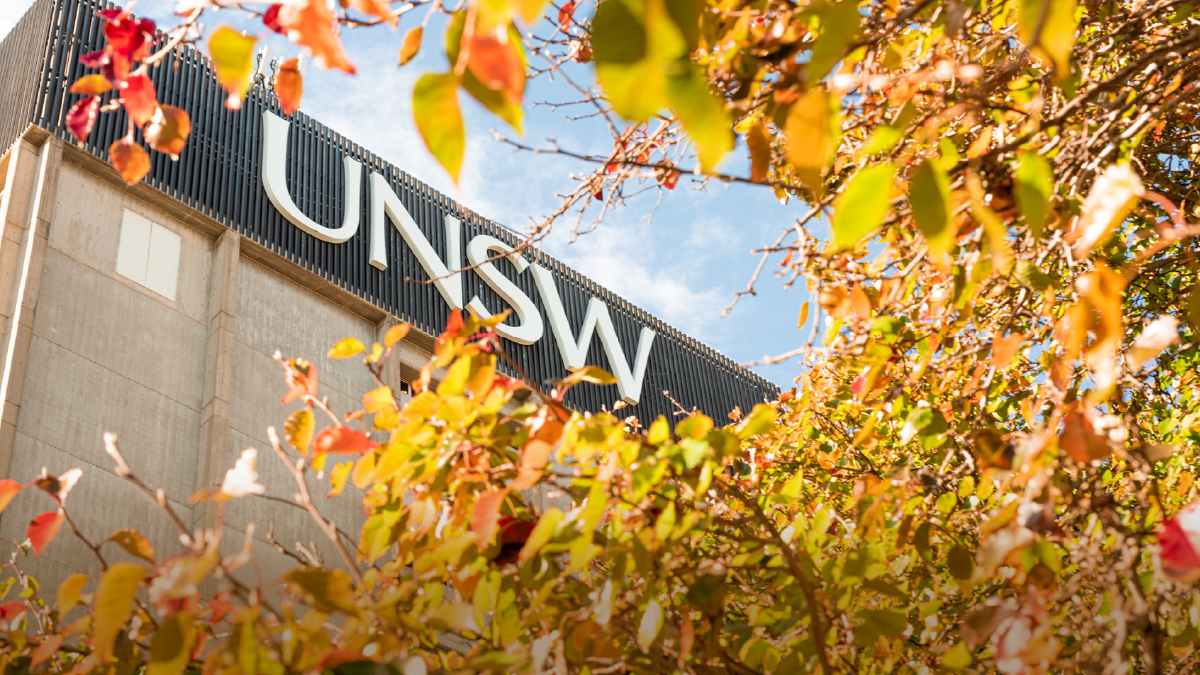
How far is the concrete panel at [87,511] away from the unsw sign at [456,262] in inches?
156

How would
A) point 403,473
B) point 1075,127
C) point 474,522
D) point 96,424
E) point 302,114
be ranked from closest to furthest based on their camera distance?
1. point 474,522
2. point 403,473
3. point 1075,127
4. point 96,424
5. point 302,114

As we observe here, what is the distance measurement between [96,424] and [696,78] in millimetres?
8700

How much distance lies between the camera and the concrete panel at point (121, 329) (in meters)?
8.73

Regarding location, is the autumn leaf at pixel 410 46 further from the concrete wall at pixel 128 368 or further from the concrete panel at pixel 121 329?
the concrete panel at pixel 121 329

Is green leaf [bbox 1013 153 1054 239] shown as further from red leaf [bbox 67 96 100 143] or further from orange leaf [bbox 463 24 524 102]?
red leaf [bbox 67 96 100 143]

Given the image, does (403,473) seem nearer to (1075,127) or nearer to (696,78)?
(696,78)

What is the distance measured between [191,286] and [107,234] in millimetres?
912

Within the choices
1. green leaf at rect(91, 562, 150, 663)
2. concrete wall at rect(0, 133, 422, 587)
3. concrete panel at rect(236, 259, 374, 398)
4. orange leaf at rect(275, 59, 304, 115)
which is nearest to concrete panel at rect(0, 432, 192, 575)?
concrete wall at rect(0, 133, 422, 587)

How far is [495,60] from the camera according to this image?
1.02 meters

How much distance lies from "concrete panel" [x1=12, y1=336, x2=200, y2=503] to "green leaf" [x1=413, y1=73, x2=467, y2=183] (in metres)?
7.97

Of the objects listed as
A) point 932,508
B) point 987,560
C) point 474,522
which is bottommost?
point 987,560

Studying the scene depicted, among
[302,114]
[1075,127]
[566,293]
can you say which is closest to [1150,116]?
[1075,127]

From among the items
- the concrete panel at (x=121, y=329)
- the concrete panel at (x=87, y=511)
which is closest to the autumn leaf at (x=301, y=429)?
the concrete panel at (x=87, y=511)

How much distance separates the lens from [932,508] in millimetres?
3461
